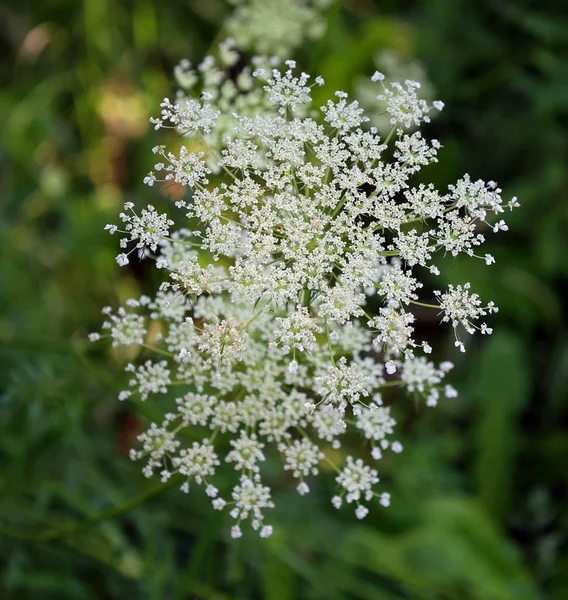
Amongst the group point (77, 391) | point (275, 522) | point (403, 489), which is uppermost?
point (403, 489)

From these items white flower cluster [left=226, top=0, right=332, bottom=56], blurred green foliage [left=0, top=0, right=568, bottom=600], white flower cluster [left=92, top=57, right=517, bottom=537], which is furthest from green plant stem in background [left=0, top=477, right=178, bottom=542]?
white flower cluster [left=226, top=0, right=332, bottom=56]

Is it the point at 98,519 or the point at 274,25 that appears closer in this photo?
the point at 98,519

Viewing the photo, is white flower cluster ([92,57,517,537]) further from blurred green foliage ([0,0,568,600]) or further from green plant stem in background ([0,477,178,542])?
blurred green foliage ([0,0,568,600])

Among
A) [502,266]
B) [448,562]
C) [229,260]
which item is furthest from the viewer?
[502,266]

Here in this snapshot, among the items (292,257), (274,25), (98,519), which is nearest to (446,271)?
(274,25)

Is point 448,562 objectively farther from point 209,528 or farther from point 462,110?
point 462,110


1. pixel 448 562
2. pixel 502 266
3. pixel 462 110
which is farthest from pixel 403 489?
pixel 462 110

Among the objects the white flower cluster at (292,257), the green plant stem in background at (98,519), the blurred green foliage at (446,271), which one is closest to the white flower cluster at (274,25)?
the blurred green foliage at (446,271)

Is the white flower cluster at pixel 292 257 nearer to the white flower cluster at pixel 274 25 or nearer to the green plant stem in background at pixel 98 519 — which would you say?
the green plant stem in background at pixel 98 519

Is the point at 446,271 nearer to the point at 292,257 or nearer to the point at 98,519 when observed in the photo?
the point at 292,257
